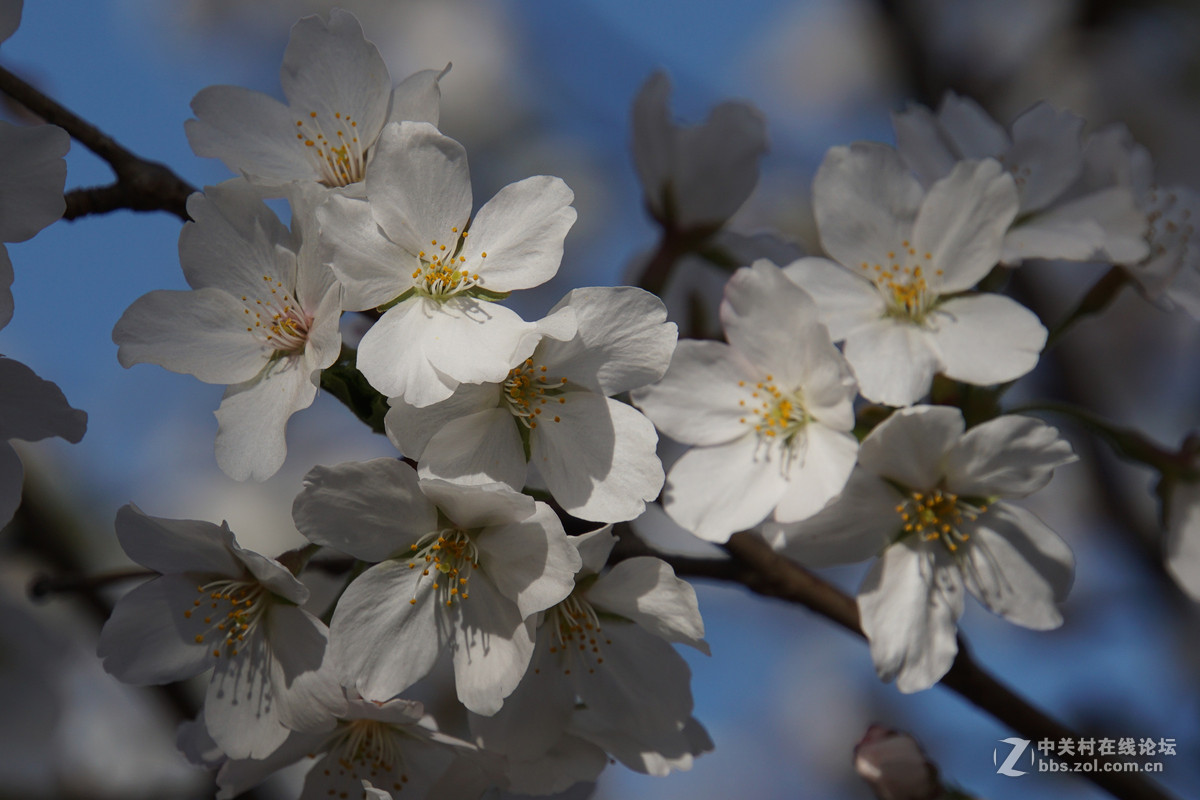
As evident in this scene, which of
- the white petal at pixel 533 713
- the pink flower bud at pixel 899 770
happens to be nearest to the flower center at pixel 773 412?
the white petal at pixel 533 713

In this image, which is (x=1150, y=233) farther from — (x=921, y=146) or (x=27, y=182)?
(x=27, y=182)

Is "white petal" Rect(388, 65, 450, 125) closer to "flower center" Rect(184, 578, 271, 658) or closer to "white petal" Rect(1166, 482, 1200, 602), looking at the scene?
"flower center" Rect(184, 578, 271, 658)

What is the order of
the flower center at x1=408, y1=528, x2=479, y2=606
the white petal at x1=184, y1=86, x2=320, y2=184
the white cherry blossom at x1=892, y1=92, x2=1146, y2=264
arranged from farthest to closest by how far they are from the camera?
1. the white cherry blossom at x1=892, y1=92, x2=1146, y2=264
2. the white petal at x1=184, y1=86, x2=320, y2=184
3. the flower center at x1=408, y1=528, x2=479, y2=606

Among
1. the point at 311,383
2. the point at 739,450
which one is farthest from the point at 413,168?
the point at 739,450

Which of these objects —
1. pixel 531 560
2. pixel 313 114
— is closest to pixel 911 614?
pixel 531 560

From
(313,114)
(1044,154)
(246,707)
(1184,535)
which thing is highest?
(1044,154)

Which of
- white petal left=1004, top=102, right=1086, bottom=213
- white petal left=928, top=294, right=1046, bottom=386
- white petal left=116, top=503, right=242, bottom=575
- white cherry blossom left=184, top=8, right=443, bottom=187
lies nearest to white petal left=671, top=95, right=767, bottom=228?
white petal left=1004, top=102, right=1086, bottom=213

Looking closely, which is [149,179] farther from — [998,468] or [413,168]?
[998,468]
